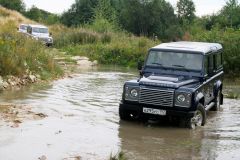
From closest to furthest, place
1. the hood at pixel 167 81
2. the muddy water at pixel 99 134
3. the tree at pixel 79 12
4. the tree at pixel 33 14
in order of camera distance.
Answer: the muddy water at pixel 99 134 → the hood at pixel 167 81 → the tree at pixel 79 12 → the tree at pixel 33 14

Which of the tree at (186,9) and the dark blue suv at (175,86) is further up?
the tree at (186,9)

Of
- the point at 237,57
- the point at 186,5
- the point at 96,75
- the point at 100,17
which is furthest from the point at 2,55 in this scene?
the point at 186,5

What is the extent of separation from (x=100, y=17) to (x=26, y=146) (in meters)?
43.7

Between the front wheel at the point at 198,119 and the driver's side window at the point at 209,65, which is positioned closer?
the front wheel at the point at 198,119

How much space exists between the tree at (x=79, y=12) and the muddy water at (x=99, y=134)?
60.4 metres

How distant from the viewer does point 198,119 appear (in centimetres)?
1171

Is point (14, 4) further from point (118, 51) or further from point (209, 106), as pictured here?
point (209, 106)

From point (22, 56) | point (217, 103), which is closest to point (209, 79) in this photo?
point (217, 103)

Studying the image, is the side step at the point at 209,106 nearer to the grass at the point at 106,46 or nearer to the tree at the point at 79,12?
the grass at the point at 106,46

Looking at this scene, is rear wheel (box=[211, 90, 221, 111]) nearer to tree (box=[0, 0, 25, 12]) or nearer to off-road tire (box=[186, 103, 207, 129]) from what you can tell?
off-road tire (box=[186, 103, 207, 129])

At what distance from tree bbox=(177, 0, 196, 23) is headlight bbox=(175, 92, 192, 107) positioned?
261ft

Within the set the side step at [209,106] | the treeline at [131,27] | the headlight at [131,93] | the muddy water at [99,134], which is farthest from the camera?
the treeline at [131,27]

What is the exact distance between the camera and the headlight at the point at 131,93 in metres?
11.5

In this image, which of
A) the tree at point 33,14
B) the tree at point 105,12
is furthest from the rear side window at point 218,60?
the tree at point 33,14
